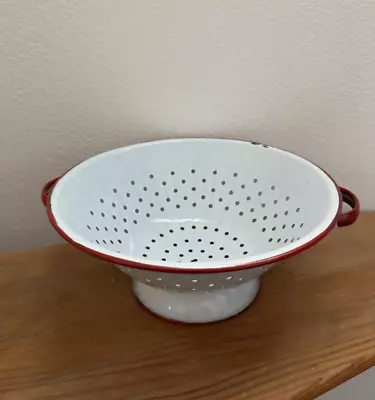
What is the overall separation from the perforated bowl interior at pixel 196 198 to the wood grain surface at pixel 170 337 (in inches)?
2.0

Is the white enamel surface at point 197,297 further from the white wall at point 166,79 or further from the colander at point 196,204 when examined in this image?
the white wall at point 166,79

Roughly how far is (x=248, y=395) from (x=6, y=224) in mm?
391

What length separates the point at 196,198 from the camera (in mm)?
739

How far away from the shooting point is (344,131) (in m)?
0.78

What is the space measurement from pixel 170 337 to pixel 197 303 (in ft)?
0.14

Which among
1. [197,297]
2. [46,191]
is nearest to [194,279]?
[197,297]

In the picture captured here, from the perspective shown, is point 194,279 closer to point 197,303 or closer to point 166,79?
point 197,303

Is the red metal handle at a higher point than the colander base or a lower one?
higher

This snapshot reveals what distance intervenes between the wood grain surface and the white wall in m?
0.13

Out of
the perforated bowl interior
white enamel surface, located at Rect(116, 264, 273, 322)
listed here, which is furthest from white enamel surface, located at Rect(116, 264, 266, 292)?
the perforated bowl interior

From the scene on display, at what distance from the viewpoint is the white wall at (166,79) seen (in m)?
0.66

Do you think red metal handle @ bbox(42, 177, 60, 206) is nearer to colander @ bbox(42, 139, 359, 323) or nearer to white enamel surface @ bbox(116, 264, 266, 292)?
colander @ bbox(42, 139, 359, 323)

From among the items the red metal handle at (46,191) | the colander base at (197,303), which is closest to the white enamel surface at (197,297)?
the colander base at (197,303)

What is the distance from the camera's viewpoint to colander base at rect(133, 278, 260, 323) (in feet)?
1.95
